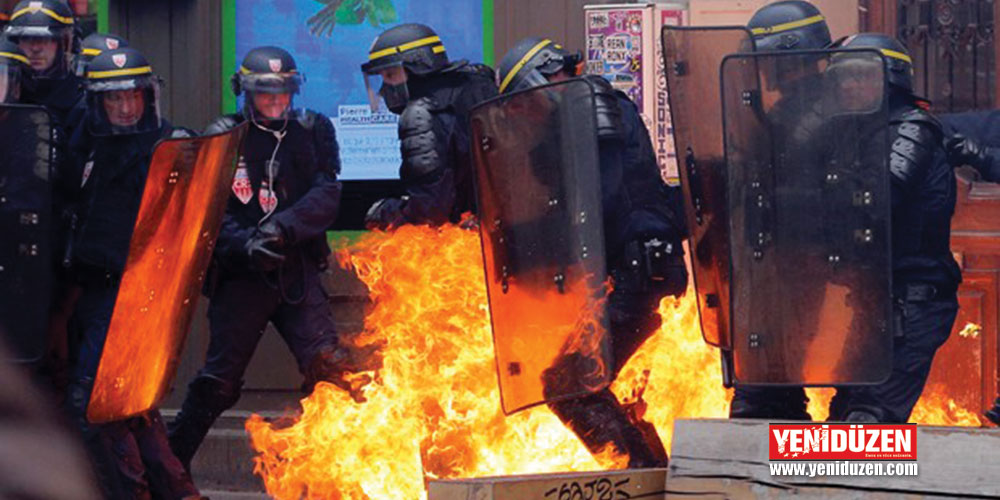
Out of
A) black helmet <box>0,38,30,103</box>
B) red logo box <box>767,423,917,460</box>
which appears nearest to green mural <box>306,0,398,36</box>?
black helmet <box>0,38,30,103</box>

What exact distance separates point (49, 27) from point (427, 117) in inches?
75.2

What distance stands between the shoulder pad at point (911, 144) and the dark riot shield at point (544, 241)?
107 cm

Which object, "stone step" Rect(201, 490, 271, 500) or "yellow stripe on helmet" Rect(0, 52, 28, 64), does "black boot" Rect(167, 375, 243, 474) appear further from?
"yellow stripe on helmet" Rect(0, 52, 28, 64)

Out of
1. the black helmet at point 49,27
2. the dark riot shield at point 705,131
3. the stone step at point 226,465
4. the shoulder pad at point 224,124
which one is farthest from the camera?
the stone step at point 226,465

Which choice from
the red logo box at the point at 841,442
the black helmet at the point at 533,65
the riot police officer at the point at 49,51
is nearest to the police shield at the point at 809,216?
the black helmet at the point at 533,65

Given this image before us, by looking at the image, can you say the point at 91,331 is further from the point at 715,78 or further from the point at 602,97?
the point at 715,78

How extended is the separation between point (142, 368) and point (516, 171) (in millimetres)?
1669

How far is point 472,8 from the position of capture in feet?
26.3

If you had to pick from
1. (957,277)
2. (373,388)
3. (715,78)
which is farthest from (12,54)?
(957,277)

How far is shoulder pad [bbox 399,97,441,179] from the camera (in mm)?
6012

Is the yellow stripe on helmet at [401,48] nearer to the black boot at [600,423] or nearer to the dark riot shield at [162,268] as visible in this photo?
the dark riot shield at [162,268]

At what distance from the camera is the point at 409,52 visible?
6312 millimetres

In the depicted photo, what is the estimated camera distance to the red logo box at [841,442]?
3.43 metres

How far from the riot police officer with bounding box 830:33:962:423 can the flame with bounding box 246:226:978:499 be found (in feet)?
2.34
